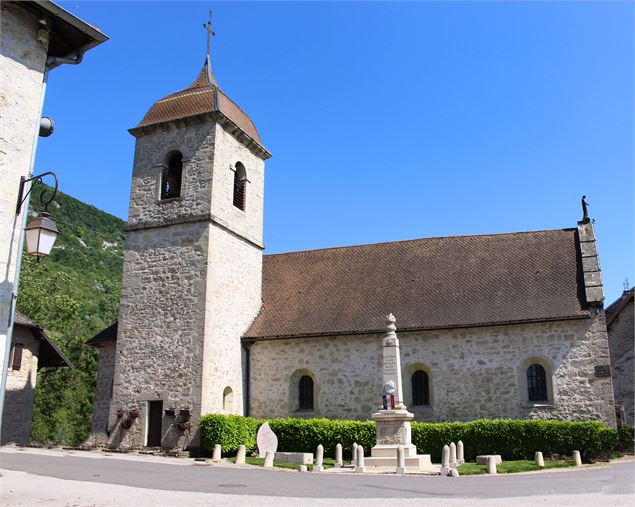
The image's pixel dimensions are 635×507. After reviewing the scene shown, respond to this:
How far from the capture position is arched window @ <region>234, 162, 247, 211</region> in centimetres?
2348

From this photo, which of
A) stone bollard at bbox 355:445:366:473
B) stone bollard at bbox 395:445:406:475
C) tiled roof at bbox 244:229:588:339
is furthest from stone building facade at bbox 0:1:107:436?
tiled roof at bbox 244:229:588:339

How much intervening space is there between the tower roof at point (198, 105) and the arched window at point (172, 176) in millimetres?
1401

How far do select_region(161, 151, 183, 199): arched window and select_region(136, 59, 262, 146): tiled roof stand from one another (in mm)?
1419

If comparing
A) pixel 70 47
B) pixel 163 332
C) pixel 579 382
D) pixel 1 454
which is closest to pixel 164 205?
pixel 163 332

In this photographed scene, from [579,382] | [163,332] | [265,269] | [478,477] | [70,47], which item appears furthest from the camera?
[265,269]

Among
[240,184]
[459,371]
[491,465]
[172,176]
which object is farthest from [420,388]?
[172,176]

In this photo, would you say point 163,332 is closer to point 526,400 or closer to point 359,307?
point 359,307

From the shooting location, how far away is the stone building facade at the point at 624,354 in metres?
22.1

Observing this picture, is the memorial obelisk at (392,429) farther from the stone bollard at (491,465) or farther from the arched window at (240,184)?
the arched window at (240,184)

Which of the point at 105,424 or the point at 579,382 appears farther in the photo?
the point at 105,424

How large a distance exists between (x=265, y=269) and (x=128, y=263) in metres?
5.75

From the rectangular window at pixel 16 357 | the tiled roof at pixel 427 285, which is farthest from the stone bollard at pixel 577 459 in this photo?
the rectangular window at pixel 16 357

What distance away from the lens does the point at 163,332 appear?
20406mm

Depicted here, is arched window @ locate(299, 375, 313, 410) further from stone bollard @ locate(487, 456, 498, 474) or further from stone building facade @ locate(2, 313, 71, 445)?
stone building facade @ locate(2, 313, 71, 445)
